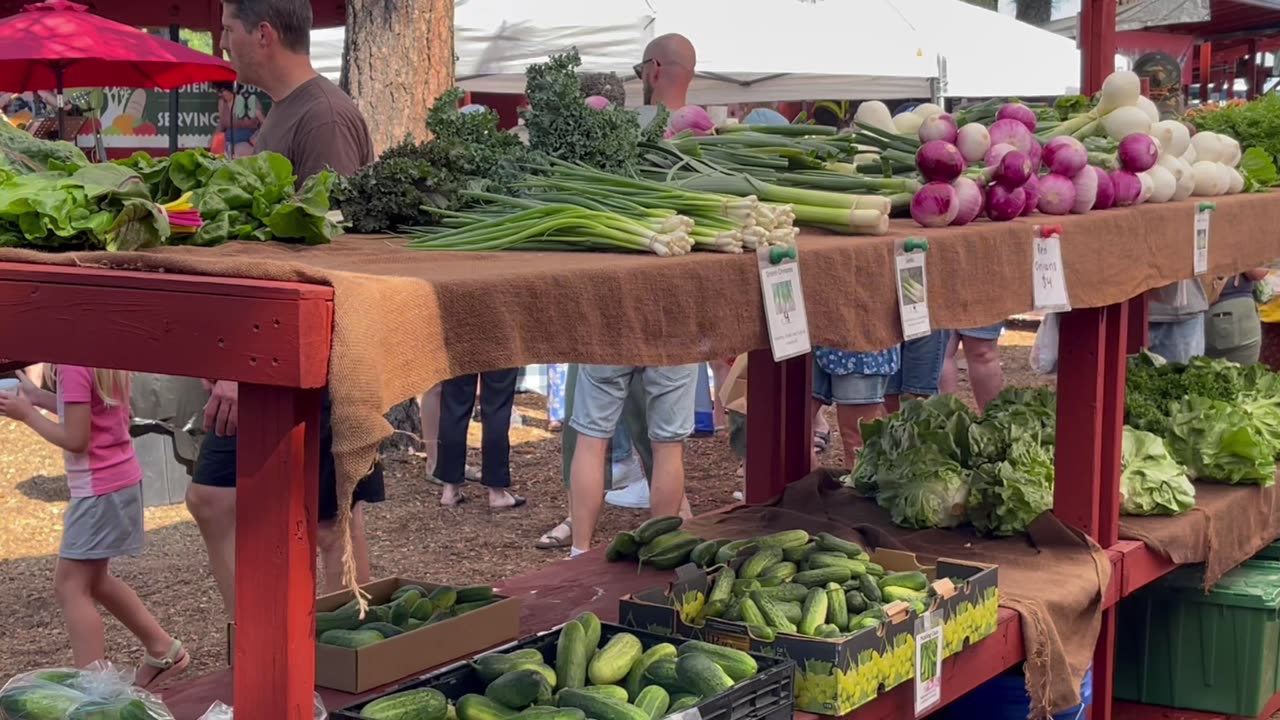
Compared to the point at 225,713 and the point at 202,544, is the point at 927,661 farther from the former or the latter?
the point at 202,544

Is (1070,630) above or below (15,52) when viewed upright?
below

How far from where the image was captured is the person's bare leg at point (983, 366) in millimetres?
8555

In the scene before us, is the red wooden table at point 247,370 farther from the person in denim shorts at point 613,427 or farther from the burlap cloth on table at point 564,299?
the person in denim shorts at point 613,427

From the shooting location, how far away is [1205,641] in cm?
463

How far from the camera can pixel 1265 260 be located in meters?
4.85

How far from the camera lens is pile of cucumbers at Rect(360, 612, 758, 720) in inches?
93.6

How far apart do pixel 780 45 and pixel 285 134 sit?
25.9ft

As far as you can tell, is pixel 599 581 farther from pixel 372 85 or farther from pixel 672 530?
pixel 372 85

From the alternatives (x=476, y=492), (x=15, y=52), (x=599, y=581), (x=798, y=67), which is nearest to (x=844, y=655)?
(x=599, y=581)

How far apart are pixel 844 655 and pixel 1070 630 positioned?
1.22 m

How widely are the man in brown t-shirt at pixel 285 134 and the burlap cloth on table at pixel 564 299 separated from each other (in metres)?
1.63

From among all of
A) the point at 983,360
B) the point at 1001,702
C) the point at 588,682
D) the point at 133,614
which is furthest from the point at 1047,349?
the point at 588,682

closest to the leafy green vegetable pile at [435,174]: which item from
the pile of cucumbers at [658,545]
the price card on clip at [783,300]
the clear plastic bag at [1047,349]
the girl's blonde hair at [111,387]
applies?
the price card on clip at [783,300]

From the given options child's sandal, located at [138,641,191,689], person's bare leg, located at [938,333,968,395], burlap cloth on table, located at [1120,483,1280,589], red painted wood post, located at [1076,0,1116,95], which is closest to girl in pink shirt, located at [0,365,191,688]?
child's sandal, located at [138,641,191,689]
